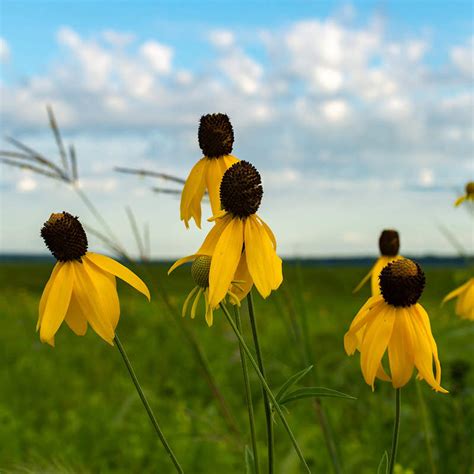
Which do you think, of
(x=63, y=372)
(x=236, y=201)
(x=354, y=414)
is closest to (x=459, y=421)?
(x=354, y=414)

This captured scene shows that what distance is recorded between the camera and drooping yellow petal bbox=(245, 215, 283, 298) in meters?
1.47

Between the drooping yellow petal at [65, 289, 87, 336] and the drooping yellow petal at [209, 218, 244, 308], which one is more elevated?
the drooping yellow petal at [209, 218, 244, 308]

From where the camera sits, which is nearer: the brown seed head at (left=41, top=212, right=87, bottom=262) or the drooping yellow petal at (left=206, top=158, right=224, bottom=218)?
the brown seed head at (left=41, top=212, right=87, bottom=262)

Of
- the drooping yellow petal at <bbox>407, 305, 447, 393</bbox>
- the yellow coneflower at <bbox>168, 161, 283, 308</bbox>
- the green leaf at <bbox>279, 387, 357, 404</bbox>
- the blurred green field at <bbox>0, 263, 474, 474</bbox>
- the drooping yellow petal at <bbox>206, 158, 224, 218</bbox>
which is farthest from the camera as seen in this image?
the blurred green field at <bbox>0, 263, 474, 474</bbox>

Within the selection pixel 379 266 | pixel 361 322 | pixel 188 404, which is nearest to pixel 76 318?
pixel 361 322

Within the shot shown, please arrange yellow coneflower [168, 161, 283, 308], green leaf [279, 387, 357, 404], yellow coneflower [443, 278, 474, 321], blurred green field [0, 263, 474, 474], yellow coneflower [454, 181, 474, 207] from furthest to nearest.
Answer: blurred green field [0, 263, 474, 474]
yellow coneflower [454, 181, 474, 207]
yellow coneflower [443, 278, 474, 321]
yellow coneflower [168, 161, 283, 308]
green leaf [279, 387, 357, 404]

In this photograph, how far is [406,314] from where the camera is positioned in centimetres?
164

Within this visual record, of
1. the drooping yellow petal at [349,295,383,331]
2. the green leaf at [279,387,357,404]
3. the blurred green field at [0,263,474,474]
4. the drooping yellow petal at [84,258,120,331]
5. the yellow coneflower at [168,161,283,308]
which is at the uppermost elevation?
the yellow coneflower at [168,161,283,308]

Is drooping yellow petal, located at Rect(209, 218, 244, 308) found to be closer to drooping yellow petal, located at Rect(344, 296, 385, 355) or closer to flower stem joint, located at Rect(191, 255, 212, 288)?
flower stem joint, located at Rect(191, 255, 212, 288)

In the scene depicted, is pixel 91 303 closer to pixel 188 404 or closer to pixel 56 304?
pixel 56 304

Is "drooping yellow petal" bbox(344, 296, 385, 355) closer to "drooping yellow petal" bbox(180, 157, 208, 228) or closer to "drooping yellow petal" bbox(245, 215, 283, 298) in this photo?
"drooping yellow petal" bbox(245, 215, 283, 298)

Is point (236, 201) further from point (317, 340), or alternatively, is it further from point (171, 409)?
point (317, 340)

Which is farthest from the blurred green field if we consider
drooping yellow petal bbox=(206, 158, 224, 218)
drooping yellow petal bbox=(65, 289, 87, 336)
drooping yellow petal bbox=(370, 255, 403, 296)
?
drooping yellow petal bbox=(206, 158, 224, 218)

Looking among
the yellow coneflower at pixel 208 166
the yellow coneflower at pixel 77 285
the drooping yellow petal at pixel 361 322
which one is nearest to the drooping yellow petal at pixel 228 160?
the yellow coneflower at pixel 208 166
